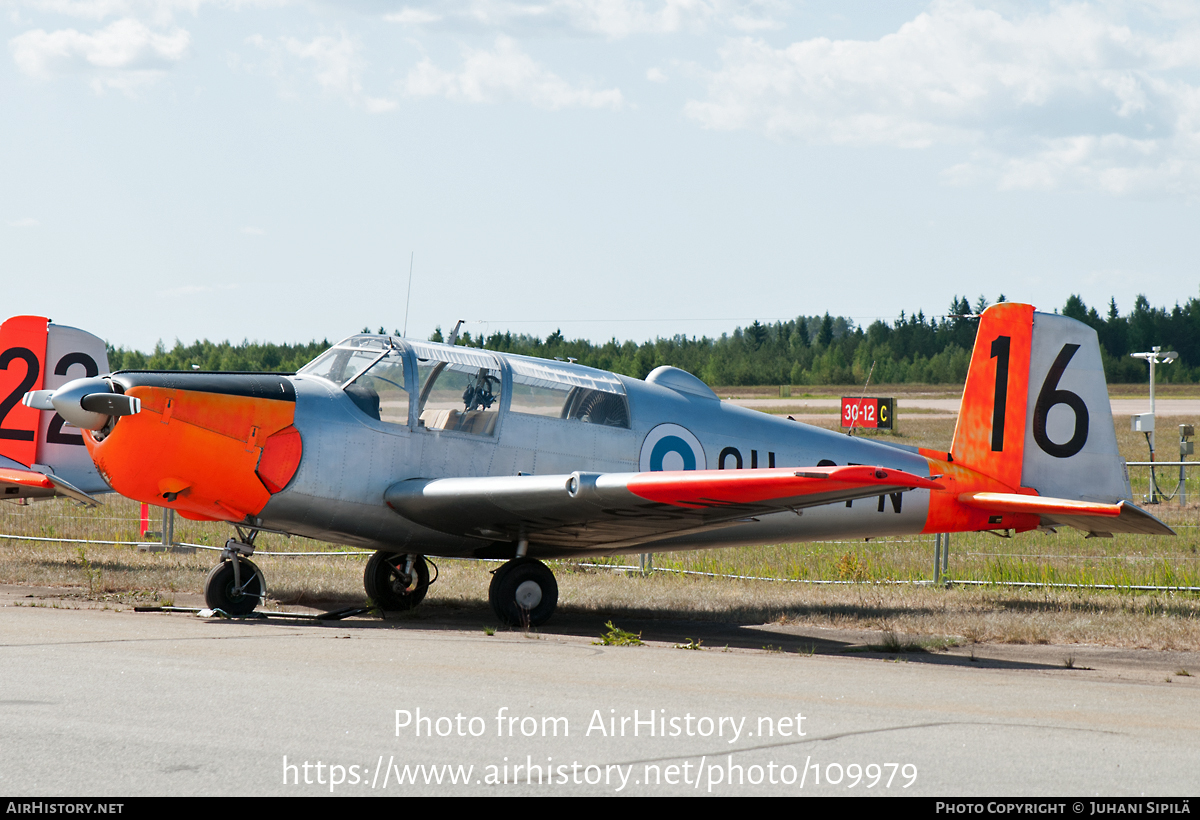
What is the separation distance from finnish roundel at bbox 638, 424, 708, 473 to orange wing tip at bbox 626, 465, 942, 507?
1.83 metres

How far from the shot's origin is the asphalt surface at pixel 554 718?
4.34 metres

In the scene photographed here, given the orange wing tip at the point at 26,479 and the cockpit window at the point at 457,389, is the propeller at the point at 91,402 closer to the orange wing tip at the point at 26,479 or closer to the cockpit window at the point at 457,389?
the cockpit window at the point at 457,389

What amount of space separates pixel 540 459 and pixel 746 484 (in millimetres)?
2559

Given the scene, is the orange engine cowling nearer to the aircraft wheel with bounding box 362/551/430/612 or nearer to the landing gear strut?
the landing gear strut

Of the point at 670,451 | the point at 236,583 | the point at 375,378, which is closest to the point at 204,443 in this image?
the point at 236,583

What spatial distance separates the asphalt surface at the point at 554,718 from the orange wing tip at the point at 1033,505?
239 centimetres

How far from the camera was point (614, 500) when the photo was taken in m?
9.40

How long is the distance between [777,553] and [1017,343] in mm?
5700

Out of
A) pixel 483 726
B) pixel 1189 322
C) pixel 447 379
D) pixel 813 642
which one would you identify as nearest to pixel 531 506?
pixel 447 379

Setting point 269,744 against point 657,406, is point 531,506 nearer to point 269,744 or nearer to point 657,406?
point 657,406

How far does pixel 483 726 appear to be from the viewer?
5238mm

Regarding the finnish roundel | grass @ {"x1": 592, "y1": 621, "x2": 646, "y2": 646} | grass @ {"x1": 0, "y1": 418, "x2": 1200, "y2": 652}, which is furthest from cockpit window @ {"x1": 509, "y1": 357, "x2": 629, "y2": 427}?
grass @ {"x1": 592, "y1": 621, "x2": 646, "y2": 646}

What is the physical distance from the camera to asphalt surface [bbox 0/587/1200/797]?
4.34 m

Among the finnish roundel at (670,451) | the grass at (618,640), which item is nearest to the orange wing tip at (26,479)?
the finnish roundel at (670,451)
